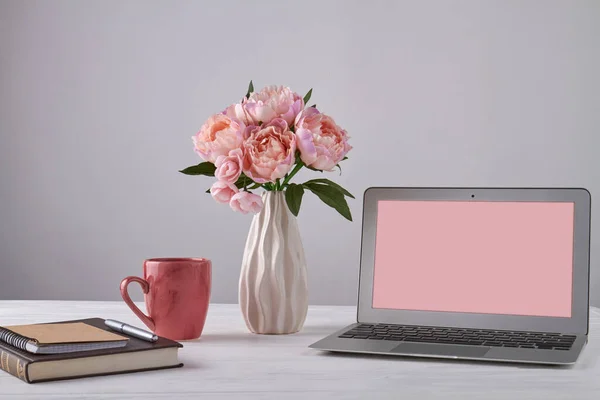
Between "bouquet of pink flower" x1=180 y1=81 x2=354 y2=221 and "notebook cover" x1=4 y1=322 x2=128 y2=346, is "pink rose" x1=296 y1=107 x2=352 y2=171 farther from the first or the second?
"notebook cover" x1=4 y1=322 x2=128 y2=346

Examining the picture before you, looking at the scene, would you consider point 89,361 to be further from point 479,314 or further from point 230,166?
point 479,314

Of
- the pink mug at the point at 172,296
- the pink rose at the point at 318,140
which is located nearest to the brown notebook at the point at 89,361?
the pink mug at the point at 172,296

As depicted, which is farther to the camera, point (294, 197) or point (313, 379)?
point (294, 197)

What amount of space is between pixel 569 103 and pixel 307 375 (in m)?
2.16

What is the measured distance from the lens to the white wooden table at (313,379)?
2.40 ft

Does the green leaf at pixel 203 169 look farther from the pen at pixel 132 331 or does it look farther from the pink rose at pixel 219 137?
the pen at pixel 132 331

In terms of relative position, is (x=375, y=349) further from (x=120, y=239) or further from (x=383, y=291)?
(x=120, y=239)

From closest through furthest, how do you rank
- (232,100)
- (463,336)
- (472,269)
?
(463,336), (472,269), (232,100)

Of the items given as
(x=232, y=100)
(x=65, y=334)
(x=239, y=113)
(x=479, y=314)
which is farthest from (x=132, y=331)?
(x=232, y=100)

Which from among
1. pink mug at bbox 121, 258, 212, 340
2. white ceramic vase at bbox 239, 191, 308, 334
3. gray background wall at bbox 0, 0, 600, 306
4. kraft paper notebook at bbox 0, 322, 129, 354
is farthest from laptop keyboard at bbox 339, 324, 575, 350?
gray background wall at bbox 0, 0, 600, 306

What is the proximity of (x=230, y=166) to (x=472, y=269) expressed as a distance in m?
0.39

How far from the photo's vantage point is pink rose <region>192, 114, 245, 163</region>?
1.06 m

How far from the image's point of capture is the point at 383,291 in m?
1.10

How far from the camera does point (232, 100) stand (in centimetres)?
278
